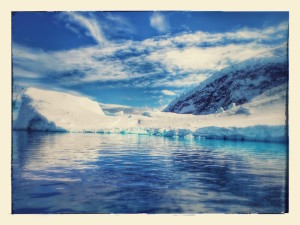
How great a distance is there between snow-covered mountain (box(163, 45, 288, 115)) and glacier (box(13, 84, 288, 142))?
303mm

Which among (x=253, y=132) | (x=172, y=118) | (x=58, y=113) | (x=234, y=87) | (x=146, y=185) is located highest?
(x=234, y=87)

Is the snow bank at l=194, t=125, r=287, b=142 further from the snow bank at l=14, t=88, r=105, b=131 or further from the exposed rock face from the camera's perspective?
the snow bank at l=14, t=88, r=105, b=131

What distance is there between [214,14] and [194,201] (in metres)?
4.41

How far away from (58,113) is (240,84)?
851 cm

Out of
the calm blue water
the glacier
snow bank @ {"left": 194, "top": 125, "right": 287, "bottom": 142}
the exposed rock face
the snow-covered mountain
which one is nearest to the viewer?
the calm blue water

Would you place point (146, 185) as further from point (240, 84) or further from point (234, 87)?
point (234, 87)

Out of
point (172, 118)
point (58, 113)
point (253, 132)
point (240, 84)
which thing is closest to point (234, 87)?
point (240, 84)

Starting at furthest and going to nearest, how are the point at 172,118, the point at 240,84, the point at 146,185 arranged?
the point at 172,118, the point at 240,84, the point at 146,185

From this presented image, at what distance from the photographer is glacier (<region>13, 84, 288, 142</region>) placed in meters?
7.35

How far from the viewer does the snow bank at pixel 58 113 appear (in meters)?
9.68

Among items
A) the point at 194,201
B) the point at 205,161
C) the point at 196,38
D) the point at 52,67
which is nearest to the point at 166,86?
the point at 196,38

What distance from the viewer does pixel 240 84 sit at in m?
12.0

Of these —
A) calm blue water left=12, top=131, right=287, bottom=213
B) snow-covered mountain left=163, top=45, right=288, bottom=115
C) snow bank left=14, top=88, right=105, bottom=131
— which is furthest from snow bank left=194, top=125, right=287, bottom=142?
snow bank left=14, top=88, right=105, bottom=131

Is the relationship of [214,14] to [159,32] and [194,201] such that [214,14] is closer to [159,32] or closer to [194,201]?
[159,32]
